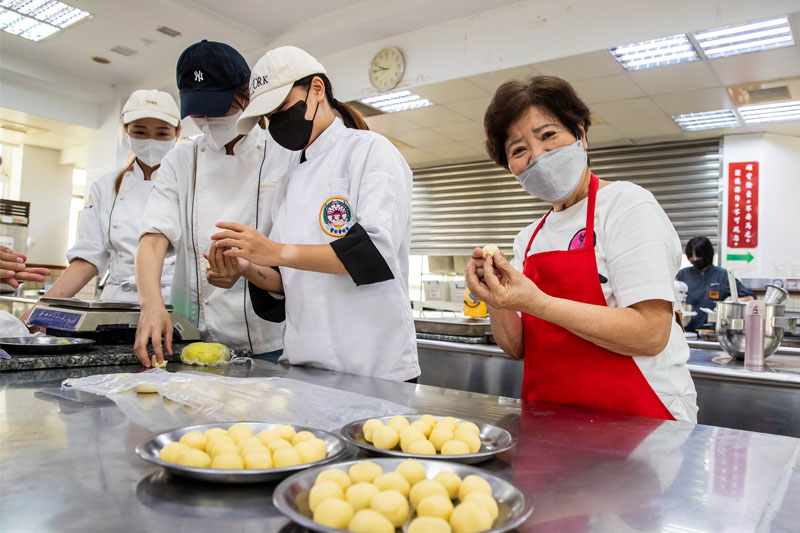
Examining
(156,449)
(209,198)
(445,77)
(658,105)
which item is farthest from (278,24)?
(156,449)

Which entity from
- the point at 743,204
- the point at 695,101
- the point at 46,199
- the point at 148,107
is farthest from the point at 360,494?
the point at 46,199

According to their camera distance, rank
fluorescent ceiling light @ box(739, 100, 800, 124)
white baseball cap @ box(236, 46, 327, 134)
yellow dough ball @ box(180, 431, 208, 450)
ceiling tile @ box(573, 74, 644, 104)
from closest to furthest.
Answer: yellow dough ball @ box(180, 431, 208, 450) → white baseball cap @ box(236, 46, 327, 134) → ceiling tile @ box(573, 74, 644, 104) → fluorescent ceiling light @ box(739, 100, 800, 124)

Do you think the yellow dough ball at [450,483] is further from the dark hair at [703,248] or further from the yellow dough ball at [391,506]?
the dark hair at [703,248]

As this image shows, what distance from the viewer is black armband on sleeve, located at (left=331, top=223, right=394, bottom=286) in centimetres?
144

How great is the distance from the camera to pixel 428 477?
2.32 feet

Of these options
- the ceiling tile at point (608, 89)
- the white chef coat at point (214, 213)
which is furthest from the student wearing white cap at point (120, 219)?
the ceiling tile at point (608, 89)

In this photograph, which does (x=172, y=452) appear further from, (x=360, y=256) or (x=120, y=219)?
(x=120, y=219)

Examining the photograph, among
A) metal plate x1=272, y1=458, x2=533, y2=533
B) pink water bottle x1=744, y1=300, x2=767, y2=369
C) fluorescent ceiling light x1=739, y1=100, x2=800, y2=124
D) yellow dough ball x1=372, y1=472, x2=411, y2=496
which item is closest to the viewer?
metal plate x1=272, y1=458, x2=533, y2=533

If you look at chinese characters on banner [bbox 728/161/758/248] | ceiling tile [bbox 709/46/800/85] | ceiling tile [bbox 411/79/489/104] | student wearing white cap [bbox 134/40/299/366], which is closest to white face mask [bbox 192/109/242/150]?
student wearing white cap [bbox 134/40/299/366]

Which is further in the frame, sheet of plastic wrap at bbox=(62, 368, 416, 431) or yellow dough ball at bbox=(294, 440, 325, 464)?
sheet of plastic wrap at bbox=(62, 368, 416, 431)

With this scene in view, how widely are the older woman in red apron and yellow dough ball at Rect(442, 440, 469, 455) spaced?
449 millimetres

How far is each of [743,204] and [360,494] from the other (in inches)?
243

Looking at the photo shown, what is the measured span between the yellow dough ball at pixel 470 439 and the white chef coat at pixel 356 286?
0.70m

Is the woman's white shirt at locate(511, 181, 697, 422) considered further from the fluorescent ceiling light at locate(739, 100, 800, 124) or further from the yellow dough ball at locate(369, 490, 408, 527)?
the fluorescent ceiling light at locate(739, 100, 800, 124)
